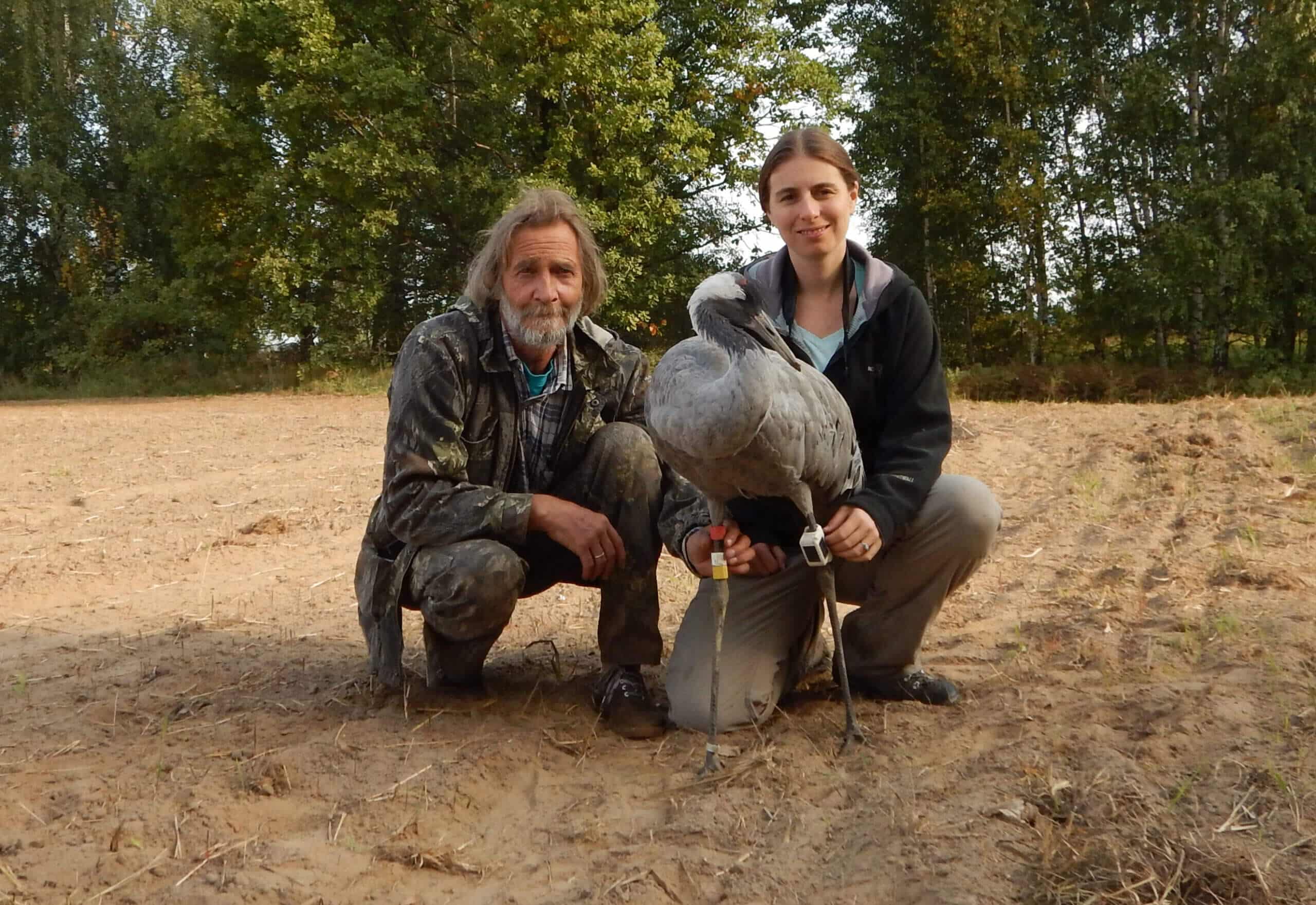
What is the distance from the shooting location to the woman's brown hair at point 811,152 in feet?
11.5

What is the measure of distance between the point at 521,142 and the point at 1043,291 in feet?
33.1

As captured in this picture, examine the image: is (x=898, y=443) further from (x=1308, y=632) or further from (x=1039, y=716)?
(x=1308, y=632)

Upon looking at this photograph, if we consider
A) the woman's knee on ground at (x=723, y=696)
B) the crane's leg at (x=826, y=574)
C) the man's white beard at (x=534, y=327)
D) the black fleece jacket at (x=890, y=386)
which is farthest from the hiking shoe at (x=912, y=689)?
the man's white beard at (x=534, y=327)

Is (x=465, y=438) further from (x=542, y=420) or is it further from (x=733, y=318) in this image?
(x=733, y=318)

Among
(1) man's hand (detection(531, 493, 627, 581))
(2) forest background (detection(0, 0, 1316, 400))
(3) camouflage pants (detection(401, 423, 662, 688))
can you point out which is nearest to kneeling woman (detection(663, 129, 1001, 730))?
(3) camouflage pants (detection(401, 423, 662, 688))

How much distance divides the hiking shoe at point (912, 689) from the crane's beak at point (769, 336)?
1306 millimetres

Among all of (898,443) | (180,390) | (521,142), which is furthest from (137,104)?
(898,443)

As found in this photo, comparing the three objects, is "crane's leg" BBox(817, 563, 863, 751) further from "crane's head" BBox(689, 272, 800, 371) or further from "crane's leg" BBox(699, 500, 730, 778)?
"crane's head" BBox(689, 272, 800, 371)

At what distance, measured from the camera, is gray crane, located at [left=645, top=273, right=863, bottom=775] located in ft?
9.61

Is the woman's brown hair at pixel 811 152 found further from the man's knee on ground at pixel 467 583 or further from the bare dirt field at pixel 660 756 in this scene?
the bare dirt field at pixel 660 756

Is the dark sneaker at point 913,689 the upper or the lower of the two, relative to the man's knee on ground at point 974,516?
lower

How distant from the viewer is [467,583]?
11.6 ft

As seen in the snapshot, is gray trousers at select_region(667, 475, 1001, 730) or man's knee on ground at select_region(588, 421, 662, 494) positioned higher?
man's knee on ground at select_region(588, 421, 662, 494)

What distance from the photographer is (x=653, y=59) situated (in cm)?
1702
